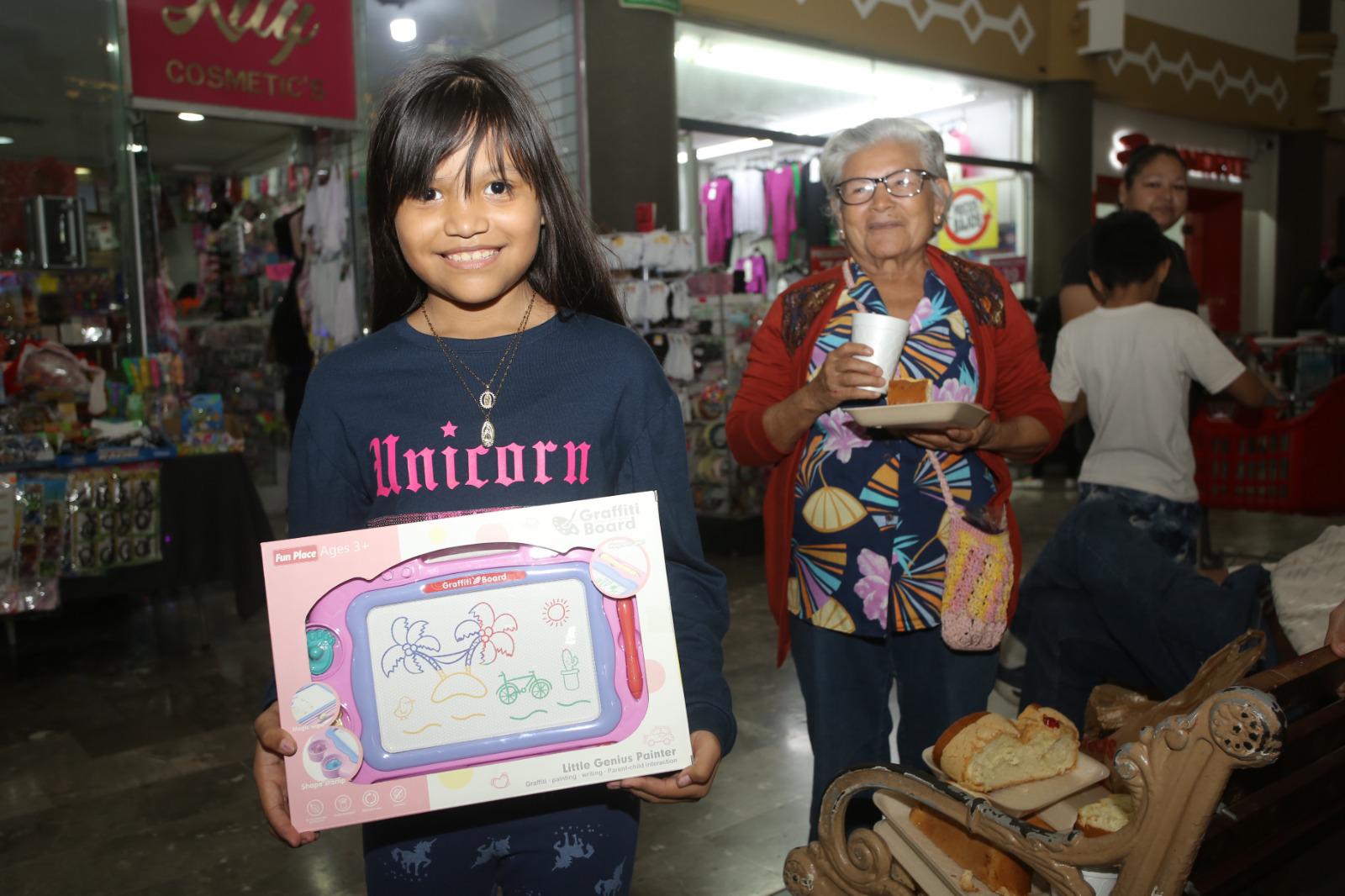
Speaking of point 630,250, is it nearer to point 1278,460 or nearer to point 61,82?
point 61,82

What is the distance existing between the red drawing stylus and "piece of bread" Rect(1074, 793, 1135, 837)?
2.29 ft

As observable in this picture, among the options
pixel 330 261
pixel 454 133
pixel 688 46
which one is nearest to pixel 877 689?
pixel 454 133

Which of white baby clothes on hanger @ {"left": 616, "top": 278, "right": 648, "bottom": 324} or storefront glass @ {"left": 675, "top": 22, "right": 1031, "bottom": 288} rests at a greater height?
storefront glass @ {"left": 675, "top": 22, "right": 1031, "bottom": 288}

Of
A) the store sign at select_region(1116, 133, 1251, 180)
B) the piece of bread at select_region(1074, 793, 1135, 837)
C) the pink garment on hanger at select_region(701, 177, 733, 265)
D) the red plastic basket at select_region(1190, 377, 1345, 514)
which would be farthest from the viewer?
the store sign at select_region(1116, 133, 1251, 180)

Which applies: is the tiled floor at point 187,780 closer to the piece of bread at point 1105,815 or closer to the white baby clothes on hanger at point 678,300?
the piece of bread at point 1105,815

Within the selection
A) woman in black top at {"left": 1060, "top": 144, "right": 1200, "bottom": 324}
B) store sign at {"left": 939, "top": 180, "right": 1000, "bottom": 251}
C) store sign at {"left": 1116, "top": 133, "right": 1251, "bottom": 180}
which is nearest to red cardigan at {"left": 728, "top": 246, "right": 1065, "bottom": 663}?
woman in black top at {"left": 1060, "top": 144, "right": 1200, "bottom": 324}

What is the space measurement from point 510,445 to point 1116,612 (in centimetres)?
148

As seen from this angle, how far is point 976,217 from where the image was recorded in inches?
457

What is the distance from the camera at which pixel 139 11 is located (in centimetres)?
562

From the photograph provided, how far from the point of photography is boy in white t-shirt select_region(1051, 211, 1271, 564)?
2.91m

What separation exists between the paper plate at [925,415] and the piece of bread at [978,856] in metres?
0.61

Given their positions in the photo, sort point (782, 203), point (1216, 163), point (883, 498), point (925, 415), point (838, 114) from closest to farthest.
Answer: point (925, 415) < point (883, 498) < point (782, 203) < point (838, 114) < point (1216, 163)

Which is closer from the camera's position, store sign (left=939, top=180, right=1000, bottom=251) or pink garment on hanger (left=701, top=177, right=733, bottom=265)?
pink garment on hanger (left=701, top=177, right=733, bottom=265)

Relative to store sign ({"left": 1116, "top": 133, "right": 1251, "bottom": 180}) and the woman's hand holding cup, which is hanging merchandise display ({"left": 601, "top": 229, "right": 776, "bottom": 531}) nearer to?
the woman's hand holding cup
